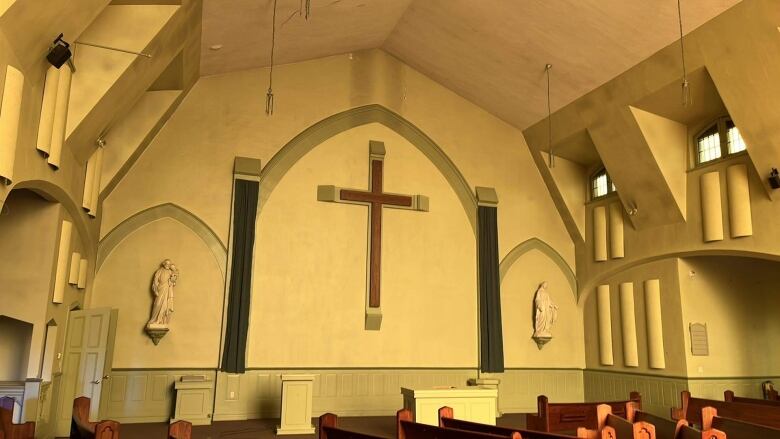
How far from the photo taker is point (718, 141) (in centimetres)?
942

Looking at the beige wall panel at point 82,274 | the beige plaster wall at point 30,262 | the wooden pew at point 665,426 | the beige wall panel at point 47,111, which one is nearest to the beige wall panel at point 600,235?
the wooden pew at point 665,426

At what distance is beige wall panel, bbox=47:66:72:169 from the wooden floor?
149 inches

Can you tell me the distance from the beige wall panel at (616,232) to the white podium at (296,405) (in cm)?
587

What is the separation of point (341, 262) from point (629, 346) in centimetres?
514

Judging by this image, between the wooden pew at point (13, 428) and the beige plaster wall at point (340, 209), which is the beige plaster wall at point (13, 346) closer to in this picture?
the beige plaster wall at point (340, 209)

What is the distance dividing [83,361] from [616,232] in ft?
28.6

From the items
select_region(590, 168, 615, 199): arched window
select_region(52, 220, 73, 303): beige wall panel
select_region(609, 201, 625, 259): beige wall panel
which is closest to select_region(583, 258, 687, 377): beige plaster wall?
select_region(609, 201, 625, 259): beige wall panel

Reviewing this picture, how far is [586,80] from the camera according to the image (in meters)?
9.88

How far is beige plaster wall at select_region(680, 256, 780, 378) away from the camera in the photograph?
9.73m

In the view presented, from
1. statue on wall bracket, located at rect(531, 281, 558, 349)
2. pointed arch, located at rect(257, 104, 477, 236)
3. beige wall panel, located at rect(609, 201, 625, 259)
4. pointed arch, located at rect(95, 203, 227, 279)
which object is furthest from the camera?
Answer: statue on wall bracket, located at rect(531, 281, 558, 349)

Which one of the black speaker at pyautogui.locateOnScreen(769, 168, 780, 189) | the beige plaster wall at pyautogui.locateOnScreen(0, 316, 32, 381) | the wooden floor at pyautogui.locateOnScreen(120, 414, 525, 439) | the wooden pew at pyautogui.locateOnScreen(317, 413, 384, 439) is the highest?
the black speaker at pyautogui.locateOnScreen(769, 168, 780, 189)

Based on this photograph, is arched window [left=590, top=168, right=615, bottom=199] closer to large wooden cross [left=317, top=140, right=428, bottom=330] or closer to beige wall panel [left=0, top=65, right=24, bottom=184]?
large wooden cross [left=317, top=140, right=428, bottom=330]

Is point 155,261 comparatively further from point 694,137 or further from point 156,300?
point 694,137

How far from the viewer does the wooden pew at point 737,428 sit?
4.40 m
